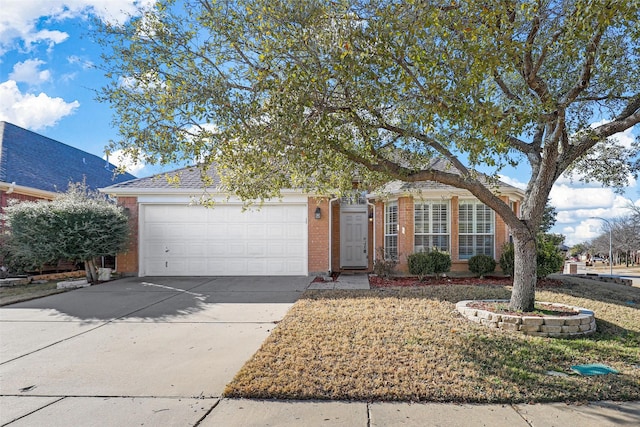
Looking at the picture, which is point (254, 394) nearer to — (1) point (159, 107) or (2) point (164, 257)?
(1) point (159, 107)

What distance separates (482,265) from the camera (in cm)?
1180

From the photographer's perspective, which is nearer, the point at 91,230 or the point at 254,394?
the point at 254,394

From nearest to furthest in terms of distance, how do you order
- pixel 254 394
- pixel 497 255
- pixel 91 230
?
pixel 254 394
pixel 91 230
pixel 497 255

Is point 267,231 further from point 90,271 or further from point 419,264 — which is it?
point 90,271

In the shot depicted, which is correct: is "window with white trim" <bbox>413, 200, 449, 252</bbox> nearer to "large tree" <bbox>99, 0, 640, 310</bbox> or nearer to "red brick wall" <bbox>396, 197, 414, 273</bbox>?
"red brick wall" <bbox>396, 197, 414, 273</bbox>

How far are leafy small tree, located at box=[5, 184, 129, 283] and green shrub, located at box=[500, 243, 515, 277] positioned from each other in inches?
456

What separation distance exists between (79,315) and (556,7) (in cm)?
1020

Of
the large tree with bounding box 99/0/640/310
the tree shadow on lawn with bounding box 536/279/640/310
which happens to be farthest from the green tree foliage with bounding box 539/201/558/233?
the large tree with bounding box 99/0/640/310

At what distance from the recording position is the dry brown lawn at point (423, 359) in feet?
13.1

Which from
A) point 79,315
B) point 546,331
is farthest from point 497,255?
point 79,315

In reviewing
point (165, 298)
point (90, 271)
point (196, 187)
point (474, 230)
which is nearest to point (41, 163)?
point (90, 271)

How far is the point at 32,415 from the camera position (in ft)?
11.9

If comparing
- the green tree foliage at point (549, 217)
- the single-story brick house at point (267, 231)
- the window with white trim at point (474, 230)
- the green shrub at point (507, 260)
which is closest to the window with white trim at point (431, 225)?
the single-story brick house at point (267, 231)

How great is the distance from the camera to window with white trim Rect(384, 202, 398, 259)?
42.1ft
